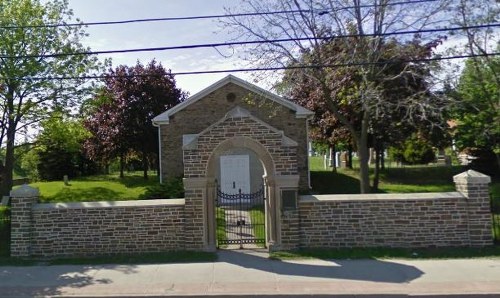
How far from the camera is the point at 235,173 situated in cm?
2252

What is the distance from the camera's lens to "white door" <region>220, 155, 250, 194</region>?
22.4 metres

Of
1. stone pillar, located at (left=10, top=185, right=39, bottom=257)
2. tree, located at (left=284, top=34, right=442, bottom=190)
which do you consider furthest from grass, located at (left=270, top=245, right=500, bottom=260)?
stone pillar, located at (left=10, top=185, right=39, bottom=257)

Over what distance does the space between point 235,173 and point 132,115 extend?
9531 millimetres

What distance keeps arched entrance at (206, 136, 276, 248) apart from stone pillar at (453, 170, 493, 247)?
462 centimetres

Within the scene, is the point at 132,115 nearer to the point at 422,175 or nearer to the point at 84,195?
the point at 84,195

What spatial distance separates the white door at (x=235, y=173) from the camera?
2244 centimetres

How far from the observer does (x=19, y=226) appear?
1157 cm

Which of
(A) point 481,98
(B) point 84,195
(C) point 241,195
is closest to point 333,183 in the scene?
(A) point 481,98

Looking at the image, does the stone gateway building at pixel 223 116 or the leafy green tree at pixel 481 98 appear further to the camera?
the stone gateway building at pixel 223 116

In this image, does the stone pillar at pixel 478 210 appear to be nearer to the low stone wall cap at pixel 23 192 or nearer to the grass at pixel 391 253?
the grass at pixel 391 253

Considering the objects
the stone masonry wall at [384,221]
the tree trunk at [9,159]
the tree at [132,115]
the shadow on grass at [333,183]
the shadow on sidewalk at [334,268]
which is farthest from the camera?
the tree at [132,115]

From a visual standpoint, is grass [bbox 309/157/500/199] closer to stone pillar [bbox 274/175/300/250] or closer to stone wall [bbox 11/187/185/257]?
stone pillar [bbox 274/175/300/250]

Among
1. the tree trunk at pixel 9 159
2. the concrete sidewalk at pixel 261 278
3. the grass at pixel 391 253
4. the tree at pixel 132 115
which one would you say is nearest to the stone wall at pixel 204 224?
the grass at pixel 391 253

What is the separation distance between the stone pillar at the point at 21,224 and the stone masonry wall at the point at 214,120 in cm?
1029
